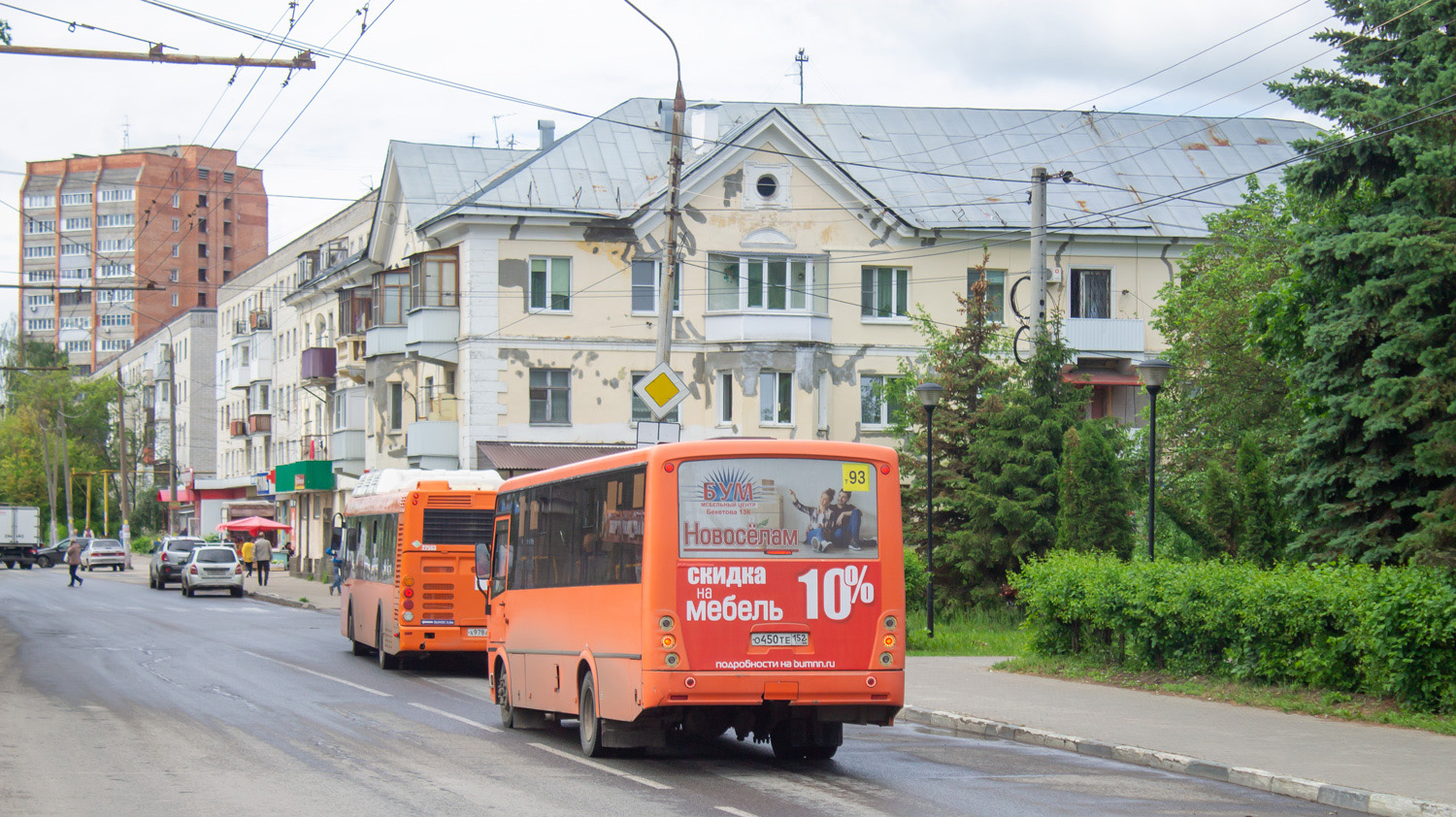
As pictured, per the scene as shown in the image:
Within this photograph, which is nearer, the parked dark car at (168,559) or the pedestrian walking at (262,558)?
the pedestrian walking at (262,558)

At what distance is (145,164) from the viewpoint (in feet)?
474

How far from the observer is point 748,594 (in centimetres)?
1223

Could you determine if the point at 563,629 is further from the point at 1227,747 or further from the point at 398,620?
the point at 398,620

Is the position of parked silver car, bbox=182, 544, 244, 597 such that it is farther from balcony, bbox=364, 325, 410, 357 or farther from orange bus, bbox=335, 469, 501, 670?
orange bus, bbox=335, 469, 501, 670

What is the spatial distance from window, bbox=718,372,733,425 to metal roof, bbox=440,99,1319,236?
5.49m

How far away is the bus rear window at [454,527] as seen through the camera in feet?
74.8

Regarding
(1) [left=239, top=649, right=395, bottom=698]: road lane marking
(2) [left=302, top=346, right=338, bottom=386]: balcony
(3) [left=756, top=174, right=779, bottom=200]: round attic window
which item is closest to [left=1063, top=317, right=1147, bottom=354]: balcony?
(3) [left=756, top=174, right=779, bottom=200]: round attic window

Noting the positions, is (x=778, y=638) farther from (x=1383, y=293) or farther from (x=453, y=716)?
(x=1383, y=293)

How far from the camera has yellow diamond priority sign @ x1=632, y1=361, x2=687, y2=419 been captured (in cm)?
2181

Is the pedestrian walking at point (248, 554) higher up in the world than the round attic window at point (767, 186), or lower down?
lower down

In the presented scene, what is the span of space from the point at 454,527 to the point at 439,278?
2554 cm

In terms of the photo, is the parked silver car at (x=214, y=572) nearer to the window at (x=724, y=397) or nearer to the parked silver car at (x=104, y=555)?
the window at (x=724, y=397)

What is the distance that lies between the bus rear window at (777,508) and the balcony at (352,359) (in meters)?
49.0

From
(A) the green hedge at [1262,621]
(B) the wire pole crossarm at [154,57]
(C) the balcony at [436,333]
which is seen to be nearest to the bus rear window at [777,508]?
(A) the green hedge at [1262,621]
